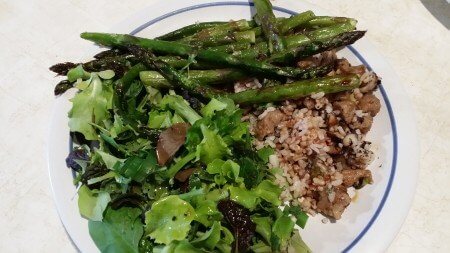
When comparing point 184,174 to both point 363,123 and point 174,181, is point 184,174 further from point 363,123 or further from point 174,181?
point 363,123

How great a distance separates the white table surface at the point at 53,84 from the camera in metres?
2.75

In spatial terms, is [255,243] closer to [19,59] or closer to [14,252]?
[14,252]

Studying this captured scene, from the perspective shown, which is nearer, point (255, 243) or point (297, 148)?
point (255, 243)

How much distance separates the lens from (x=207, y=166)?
7.98 feet

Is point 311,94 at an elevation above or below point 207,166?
above

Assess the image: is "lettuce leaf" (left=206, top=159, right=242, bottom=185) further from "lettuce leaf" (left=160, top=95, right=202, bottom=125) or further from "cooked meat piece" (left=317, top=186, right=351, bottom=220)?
"cooked meat piece" (left=317, top=186, right=351, bottom=220)

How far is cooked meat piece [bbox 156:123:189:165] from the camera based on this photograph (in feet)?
8.06

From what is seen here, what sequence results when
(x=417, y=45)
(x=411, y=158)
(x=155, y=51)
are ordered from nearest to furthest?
(x=411, y=158), (x=155, y=51), (x=417, y=45)

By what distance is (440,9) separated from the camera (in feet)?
11.1

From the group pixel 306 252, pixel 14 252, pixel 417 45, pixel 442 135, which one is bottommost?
pixel 14 252

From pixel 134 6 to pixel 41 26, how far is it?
0.72 meters

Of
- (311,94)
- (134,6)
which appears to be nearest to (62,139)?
(134,6)

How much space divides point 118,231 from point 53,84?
136cm

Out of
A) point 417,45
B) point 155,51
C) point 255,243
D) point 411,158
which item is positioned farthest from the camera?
point 417,45
